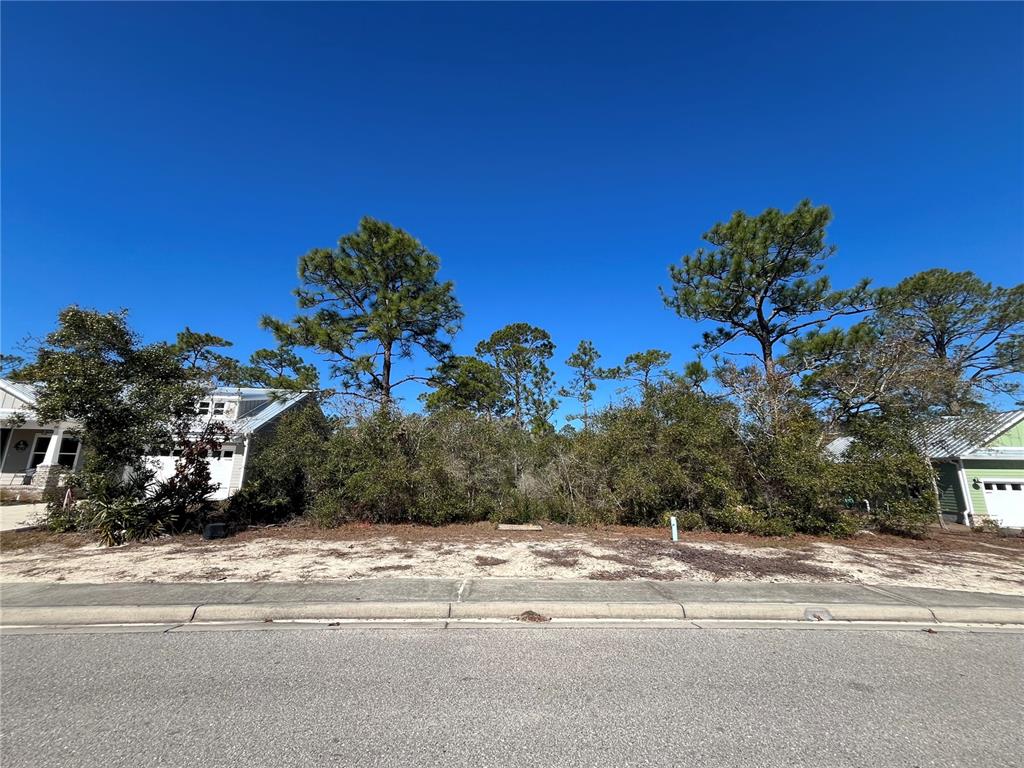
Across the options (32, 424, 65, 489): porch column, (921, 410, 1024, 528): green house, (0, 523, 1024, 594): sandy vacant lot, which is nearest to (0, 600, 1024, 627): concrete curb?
(0, 523, 1024, 594): sandy vacant lot

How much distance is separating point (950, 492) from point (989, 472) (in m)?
1.36

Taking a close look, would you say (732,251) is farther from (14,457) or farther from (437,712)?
(14,457)

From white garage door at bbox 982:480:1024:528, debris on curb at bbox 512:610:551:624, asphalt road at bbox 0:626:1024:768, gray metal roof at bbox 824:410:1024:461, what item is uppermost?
gray metal roof at bbox 824:410:1024:461

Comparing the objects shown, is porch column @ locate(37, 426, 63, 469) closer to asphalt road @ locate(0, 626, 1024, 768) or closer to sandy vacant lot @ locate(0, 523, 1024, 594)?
sandy vacant lot @ locate(0, 523, 1024, 594)

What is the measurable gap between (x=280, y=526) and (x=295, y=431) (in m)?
2.23

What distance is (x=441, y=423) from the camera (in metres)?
11.8

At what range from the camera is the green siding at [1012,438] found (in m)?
16.4

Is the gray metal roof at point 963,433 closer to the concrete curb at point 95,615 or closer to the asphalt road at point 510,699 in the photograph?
the asphalt road at point 510,699

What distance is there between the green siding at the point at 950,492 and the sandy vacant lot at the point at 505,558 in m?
8.38

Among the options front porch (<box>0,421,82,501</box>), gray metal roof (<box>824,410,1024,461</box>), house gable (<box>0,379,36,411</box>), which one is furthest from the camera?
house gable (<box>0,379,36,411</box>)

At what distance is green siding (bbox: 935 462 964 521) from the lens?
16.6m

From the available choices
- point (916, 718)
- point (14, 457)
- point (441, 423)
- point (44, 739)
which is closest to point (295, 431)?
point (441, 423)

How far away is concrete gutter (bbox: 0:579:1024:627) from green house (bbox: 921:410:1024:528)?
13907 millimetres

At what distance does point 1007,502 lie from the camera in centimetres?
1593
